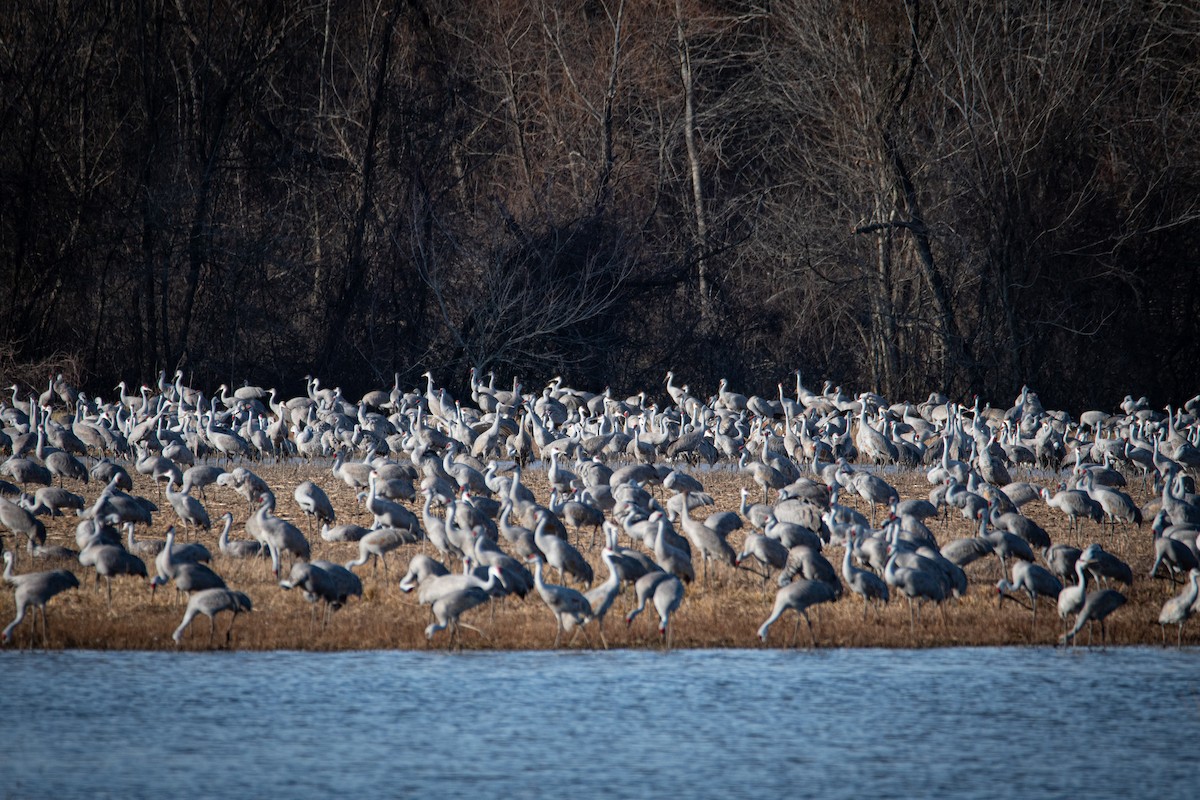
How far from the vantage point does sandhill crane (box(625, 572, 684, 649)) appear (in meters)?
10.7

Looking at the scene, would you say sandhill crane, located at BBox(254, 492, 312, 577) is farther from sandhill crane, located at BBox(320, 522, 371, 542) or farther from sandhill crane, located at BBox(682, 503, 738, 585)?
sandhill crane, located at BBox(682, 503, 738, 585)

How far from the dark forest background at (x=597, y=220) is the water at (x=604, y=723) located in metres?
16.5

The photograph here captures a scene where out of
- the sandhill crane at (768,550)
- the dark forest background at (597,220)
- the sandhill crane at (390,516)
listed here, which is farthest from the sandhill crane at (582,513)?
the dark forest background at (597,220)

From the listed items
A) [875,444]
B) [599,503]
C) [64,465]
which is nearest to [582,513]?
[599,503]

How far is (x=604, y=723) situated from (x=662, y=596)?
1727mm

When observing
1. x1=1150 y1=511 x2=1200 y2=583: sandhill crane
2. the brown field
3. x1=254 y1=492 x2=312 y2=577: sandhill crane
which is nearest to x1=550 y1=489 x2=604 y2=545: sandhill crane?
the brown field

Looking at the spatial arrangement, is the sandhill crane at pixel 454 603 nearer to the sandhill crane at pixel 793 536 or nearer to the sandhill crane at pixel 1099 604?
the sandhill crane at pixel 793 536

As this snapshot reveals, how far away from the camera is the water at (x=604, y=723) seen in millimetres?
8047

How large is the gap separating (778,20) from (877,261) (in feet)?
19.0

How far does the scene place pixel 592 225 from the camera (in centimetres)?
2869

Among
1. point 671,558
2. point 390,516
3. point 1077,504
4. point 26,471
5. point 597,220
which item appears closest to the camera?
point 671,558

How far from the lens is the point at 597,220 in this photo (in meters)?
28.8

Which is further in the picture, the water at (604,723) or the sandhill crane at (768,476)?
the sandhill crane at (768,476)

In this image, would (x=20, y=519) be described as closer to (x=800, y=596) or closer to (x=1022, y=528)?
(x=800, y=596)
